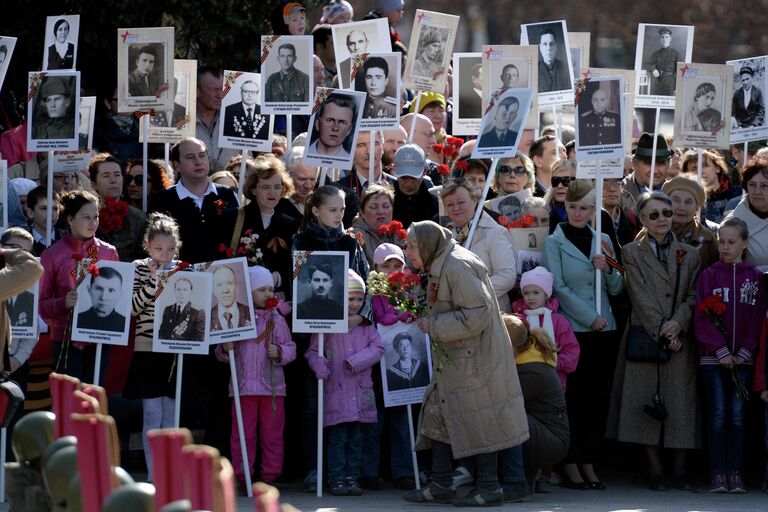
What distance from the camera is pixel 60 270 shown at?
36.9ft

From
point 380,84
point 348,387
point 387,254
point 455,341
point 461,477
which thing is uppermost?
point 380,84

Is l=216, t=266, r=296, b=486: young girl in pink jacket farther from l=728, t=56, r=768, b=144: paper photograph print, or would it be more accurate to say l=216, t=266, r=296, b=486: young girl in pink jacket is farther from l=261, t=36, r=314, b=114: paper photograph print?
l=728, t=56, r=768, b=144: paper photograph print

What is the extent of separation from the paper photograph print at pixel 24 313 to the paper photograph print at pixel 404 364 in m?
2.32

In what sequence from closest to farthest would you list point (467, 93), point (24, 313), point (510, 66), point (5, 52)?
point (24, 313) → point (5, 52) → point (510, 66) → point (467, 93)

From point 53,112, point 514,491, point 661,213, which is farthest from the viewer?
point 53,112

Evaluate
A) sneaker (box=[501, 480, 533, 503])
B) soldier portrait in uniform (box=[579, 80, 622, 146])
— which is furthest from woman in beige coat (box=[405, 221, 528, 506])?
soldier portrait in uniform (box=[579, 80, 622, 146])

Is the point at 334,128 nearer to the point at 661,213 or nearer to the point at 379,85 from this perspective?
the point at 379,85

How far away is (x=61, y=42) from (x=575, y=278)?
4.42 m

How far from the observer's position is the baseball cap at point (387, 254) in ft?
37.4

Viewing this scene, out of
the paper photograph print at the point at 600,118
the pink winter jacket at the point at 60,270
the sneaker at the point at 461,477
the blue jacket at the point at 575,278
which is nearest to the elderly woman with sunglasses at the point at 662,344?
the blue jacket at the point at 575,278

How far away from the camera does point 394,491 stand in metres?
11.3

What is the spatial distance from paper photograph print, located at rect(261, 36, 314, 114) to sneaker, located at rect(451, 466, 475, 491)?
3251mm

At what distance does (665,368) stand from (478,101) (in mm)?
3684

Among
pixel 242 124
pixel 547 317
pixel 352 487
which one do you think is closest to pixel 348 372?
pixel 352 487
